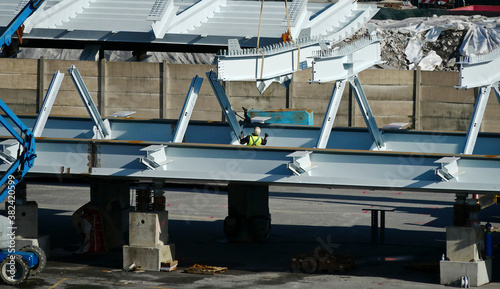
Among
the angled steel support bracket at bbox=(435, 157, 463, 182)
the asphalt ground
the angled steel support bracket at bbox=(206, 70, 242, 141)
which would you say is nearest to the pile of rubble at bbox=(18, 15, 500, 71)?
the asphalt ground

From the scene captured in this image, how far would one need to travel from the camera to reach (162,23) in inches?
1081

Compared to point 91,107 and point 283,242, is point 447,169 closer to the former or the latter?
point 283,242

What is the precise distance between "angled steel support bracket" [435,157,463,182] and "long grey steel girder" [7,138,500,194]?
0.32 feet

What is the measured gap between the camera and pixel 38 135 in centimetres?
1955

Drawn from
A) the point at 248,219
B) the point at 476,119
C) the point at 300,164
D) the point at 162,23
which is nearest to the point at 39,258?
the point at 300,164

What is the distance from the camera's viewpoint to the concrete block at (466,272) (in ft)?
56.1

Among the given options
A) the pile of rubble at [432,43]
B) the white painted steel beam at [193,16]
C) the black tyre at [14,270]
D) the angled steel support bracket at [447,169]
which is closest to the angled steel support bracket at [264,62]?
the angled steel support bracket at [447,169]

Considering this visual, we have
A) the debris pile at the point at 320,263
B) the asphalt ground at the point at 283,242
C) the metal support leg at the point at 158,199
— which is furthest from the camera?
the debris pile at the point at 320,263

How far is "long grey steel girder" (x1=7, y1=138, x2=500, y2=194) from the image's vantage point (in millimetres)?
16609

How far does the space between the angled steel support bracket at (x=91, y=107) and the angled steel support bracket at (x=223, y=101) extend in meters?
3.25

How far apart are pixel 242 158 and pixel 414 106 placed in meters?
19.2

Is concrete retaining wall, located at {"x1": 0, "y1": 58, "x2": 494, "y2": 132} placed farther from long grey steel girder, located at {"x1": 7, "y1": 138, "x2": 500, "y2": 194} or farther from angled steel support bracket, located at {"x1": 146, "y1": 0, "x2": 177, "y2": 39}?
long grey steel girder, located at {"x1": 7, "y1": 138, "x2": 500, "y2": 194}

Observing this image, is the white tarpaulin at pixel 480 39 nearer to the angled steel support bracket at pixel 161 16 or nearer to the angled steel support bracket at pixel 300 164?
the angled steel support bracket at pixel 161 16

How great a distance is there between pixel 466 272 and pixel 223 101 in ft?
21.5
